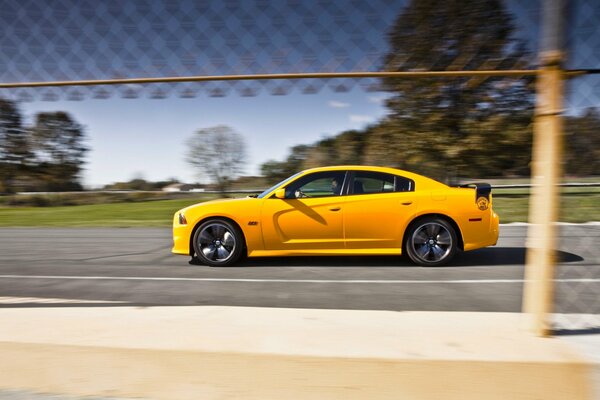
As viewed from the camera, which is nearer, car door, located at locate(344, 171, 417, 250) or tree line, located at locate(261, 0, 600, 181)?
car door, located at locate(344, 171, 417, 250)

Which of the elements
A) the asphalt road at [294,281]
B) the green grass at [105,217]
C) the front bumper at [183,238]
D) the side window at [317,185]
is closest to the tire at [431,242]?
the asphalt road at [294,281]

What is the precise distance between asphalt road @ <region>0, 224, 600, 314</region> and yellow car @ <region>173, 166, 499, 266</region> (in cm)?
27

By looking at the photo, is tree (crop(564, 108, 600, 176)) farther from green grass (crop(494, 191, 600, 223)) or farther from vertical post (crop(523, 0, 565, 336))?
green grass (crop(494, 191, 600, 223))

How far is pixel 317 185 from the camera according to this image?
664 cm

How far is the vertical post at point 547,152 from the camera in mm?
2207

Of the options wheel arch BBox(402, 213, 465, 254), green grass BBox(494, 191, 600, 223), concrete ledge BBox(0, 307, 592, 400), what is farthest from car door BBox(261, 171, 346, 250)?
green grass BBox(494, 191, 600, 223)

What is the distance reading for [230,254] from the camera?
663cm

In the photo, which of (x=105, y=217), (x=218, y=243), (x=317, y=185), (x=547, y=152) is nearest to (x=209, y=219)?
(x=218, y=243)

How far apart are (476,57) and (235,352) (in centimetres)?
288

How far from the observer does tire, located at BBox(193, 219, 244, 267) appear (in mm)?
6621

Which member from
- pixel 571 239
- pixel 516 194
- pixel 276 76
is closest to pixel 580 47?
pixel 276 76

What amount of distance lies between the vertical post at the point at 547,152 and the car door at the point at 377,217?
13.1 ft

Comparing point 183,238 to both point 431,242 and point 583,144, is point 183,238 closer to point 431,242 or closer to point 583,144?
point 431,242

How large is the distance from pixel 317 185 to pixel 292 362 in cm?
460
